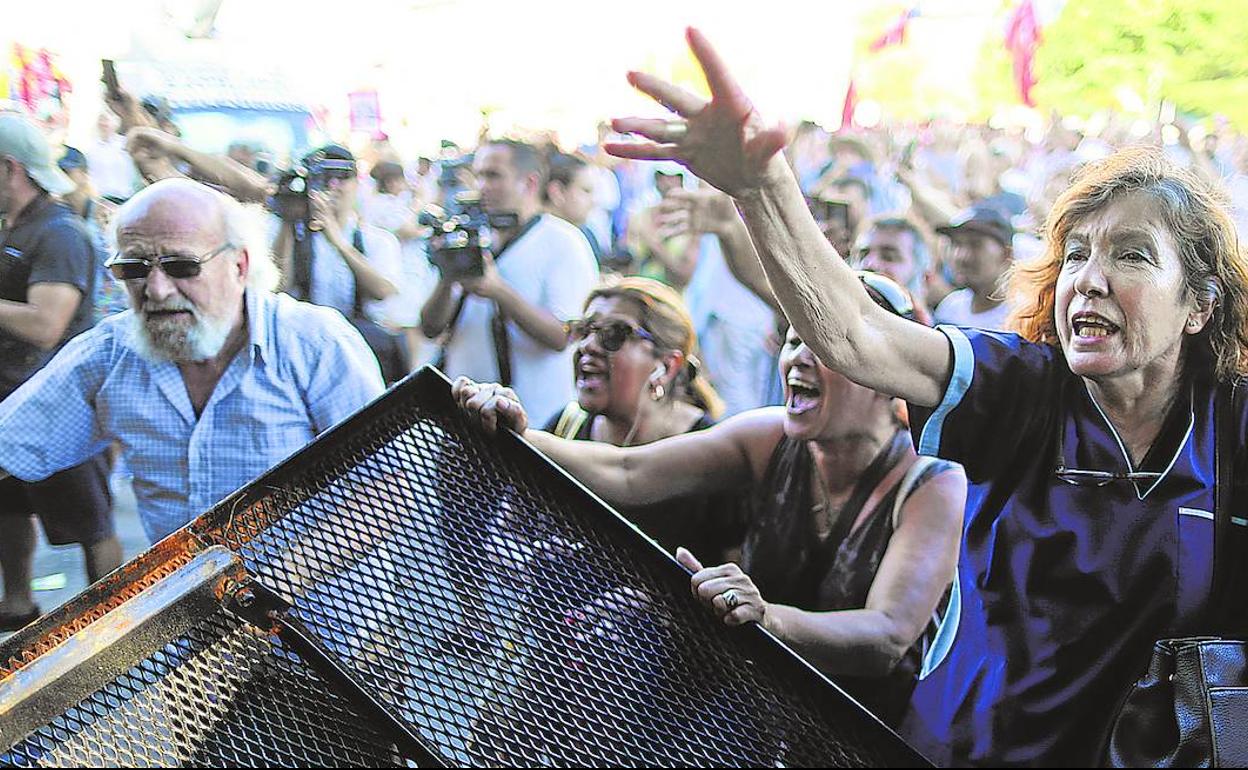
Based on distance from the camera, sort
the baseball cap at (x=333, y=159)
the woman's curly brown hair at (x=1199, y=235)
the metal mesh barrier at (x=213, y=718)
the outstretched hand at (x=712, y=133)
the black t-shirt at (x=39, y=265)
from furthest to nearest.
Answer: the baseball cap at (x=333, y=159), the black t-shirt at (x=39, y=265), the woman's curly brown hair at (x=1199, y=235), the outstretched hand at (x=712, y=133), the metal mesh barrier at (x=213, y=718)

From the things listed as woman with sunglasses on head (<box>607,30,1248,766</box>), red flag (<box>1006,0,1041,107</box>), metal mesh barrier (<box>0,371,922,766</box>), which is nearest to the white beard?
metal mesh barrier (<box>0,371,922,766</box>)

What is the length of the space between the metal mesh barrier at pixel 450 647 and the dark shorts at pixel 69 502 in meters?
1.03

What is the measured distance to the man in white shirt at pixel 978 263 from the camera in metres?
2.84

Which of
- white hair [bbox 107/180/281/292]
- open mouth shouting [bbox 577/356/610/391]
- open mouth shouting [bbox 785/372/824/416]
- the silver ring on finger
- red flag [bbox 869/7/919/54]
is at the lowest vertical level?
open mouth shouting [bbox 577/356/610/391]

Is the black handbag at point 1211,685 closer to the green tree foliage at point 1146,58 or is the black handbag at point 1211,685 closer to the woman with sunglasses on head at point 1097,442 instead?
the woman with sunglasses on head at point 1097,442

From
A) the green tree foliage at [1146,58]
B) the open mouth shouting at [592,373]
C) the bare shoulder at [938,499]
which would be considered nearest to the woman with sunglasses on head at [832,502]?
the bare shoulder at [938,499]

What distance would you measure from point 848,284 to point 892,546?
2.52ft

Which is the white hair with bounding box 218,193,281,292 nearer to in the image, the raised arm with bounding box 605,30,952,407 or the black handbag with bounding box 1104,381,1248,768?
the raised arm with bounding box 605,30,952,407

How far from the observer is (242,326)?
7.27 feet

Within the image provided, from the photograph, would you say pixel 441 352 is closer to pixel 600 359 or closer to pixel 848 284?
pixel 600 359

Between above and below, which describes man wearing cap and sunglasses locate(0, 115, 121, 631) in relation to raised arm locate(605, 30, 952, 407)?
below

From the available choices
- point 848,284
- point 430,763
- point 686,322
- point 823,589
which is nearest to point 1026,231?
point 686,322

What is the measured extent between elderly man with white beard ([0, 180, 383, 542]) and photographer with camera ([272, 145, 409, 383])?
94 mm

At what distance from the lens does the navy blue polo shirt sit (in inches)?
69.4
